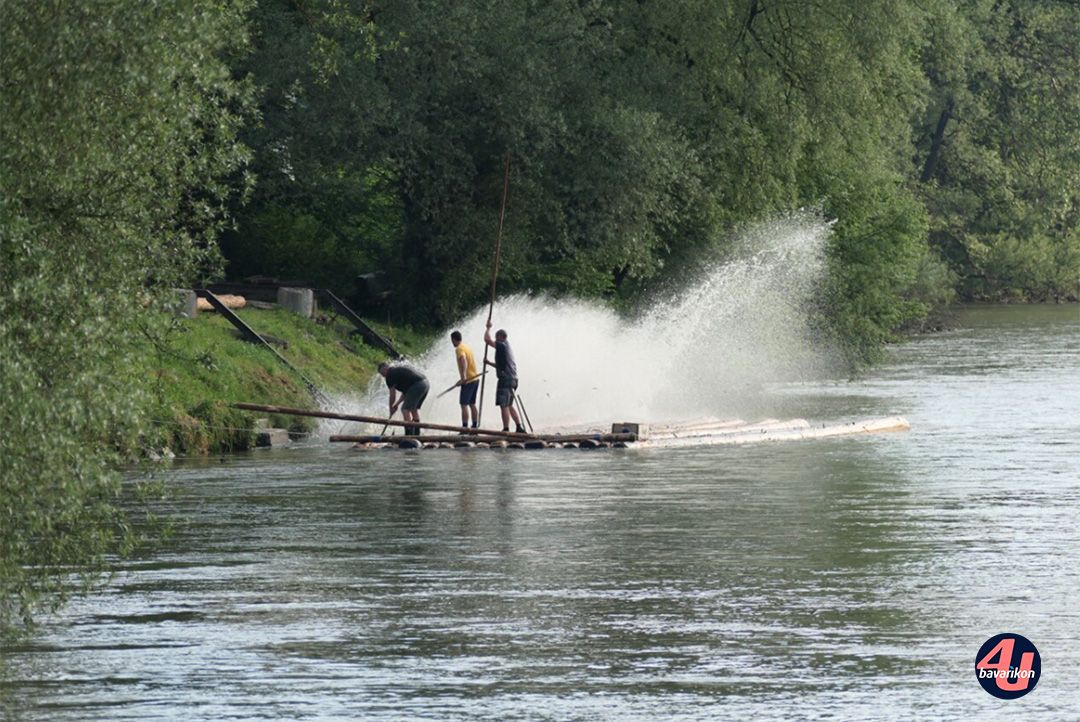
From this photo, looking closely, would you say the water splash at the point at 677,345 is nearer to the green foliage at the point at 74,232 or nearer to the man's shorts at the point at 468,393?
the man's shorts at the point at 468,393

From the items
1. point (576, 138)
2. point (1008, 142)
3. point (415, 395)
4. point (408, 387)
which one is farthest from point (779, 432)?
point (1008, 142)

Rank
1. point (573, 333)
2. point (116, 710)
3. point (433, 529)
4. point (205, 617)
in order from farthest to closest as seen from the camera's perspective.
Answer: point (573, 333) < point (433, 529) < point (205, 617) < point (116, 710)

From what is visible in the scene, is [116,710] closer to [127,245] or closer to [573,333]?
[127,245]

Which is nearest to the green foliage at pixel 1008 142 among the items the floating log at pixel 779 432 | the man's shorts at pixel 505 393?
the floating log at pixel 779 432

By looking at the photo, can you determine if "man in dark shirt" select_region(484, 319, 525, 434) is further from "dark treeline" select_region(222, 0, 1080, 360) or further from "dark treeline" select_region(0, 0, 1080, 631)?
"dark treeline" select_region(222, 0, 1080, 360)

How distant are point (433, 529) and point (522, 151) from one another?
18.9m

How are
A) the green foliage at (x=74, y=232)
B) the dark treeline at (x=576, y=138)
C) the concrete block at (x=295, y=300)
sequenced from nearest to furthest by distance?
the green foliage at (x=74, y=232) < the dark treeline at (x=576, y=138) < the concrete block at (x=295, y=300)

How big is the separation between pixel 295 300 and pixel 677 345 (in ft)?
28.6

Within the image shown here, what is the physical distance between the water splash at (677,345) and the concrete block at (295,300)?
241 cm

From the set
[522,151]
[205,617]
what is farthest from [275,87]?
[205,617]

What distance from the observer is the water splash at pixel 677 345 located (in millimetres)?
41775

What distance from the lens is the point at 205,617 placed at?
18.2 meters

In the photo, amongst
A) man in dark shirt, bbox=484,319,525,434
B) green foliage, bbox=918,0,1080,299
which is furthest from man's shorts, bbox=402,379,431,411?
green foliage, bbox=918,0,1080,299

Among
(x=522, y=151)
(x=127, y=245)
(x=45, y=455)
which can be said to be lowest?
(x=45, y=455)
